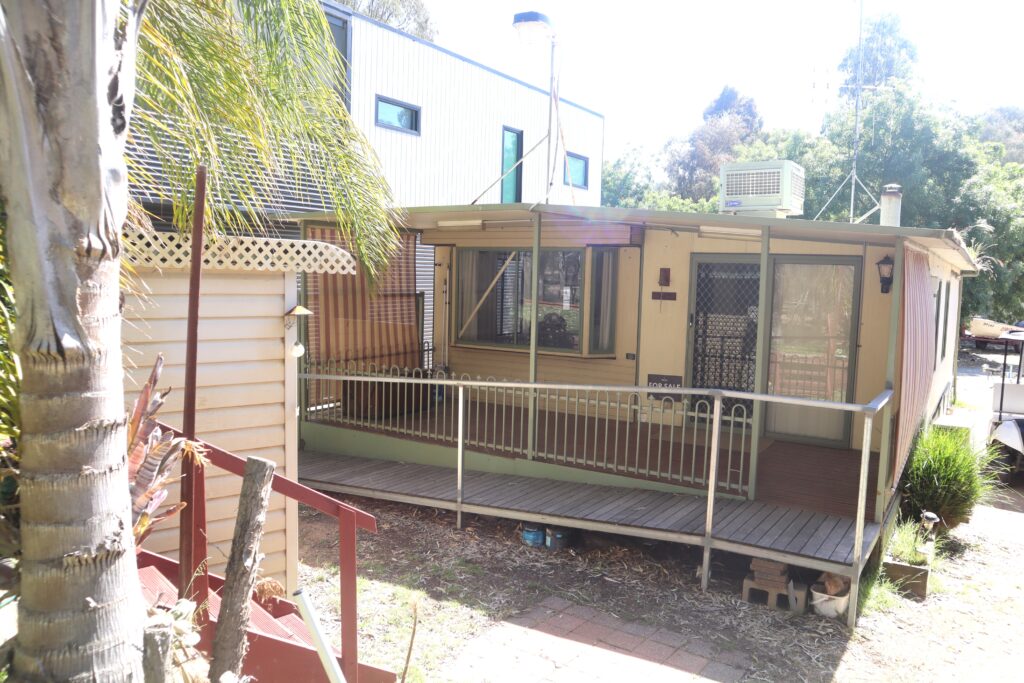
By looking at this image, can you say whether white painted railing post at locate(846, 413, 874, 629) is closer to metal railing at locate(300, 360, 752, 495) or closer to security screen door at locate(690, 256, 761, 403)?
metal railing at locate(300, 360, 752, 495)

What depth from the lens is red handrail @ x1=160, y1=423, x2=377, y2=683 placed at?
3109 mm

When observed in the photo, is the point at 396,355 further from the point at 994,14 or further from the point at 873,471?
the point at 994,14

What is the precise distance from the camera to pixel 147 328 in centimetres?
424

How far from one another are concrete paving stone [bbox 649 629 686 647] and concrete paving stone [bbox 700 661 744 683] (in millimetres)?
321

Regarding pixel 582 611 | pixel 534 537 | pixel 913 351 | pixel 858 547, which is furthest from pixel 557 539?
pixel 913 351

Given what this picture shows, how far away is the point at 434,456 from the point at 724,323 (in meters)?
3.50

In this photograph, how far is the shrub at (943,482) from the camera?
7.30m

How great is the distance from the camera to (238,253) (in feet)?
14.5

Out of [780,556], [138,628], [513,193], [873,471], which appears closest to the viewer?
[138,628]

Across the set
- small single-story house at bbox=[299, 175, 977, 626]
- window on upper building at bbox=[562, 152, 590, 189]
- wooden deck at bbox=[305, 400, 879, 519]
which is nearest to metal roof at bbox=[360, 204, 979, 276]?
small single-story house at bbox=[299, 175, 977, 626]

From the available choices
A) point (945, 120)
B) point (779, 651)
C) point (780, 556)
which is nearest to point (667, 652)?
point (779, 651)

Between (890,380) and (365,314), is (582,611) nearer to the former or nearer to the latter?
(890,380)

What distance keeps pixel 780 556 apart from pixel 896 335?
6.72 feet

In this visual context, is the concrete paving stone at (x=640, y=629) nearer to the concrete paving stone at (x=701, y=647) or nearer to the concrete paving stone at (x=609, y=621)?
the concrete paving stone at (x=609, y=621)
